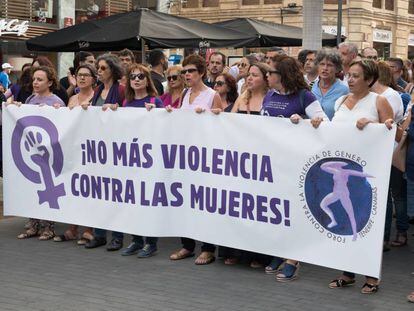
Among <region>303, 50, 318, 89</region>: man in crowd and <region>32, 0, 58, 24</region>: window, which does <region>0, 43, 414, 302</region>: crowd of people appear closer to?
<region>303, 50, 318, 89</region>: man in crowd

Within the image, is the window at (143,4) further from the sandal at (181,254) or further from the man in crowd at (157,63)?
the sandal at (181,254)

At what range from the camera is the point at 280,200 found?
245 inches

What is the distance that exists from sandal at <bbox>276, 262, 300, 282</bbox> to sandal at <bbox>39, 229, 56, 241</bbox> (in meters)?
2.70

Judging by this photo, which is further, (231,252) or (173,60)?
(173,60)

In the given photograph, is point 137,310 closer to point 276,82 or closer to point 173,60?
point 276,82

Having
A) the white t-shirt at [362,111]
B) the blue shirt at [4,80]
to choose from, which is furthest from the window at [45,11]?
the white t-shirt at [362,111]

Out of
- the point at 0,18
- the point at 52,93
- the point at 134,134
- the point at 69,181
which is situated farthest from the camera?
the point at 0,18

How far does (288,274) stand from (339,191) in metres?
0.92

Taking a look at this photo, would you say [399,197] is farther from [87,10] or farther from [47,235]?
[87,10]

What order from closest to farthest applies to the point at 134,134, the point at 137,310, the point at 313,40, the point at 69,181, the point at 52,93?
the point at 137,310 → the point at 134,134 → the point at 69,181 → the point at 52,93 → the point at 313,40

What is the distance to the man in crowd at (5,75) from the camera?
1852cm

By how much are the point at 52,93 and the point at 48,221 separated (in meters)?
1.37

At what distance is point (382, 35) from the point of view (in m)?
38.6

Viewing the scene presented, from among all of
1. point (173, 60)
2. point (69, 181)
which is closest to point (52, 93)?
point (69, 181)
